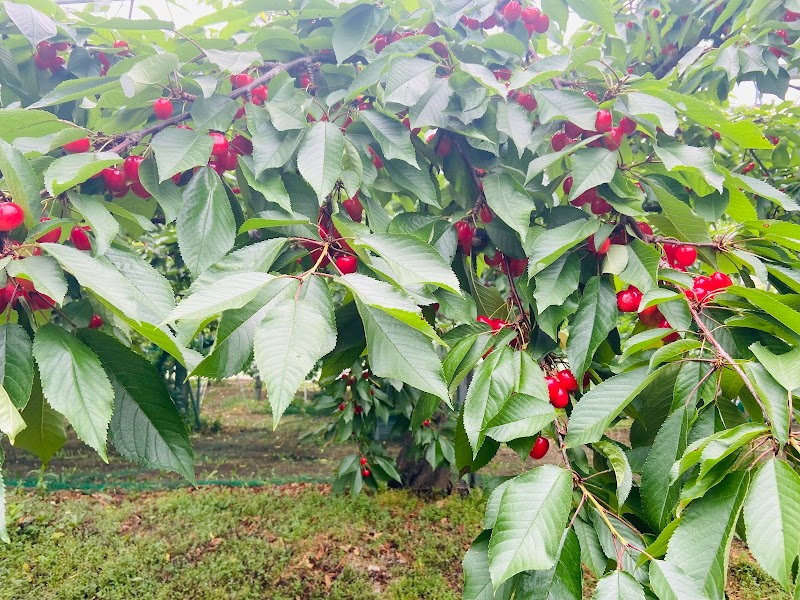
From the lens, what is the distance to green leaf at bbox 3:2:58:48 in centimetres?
106

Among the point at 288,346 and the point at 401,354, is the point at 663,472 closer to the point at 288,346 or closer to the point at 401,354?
the point at 401,354

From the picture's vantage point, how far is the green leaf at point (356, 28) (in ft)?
3.96

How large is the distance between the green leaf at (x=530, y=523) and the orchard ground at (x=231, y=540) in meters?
2.61

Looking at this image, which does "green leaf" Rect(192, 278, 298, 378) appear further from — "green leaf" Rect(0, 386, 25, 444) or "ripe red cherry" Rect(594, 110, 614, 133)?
"ripe red cherry" Rect(594, 110, 614, 133)

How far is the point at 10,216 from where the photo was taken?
0.74m

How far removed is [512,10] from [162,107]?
96cm

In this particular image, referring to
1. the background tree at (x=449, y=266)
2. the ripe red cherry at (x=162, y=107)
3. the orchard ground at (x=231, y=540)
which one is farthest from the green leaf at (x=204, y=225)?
the orchard ground at (x=231, y=540)

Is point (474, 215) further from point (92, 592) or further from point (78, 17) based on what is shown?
point (92, 592)

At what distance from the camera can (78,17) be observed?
4.10 feet

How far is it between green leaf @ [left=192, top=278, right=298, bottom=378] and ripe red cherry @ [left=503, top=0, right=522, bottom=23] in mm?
1146

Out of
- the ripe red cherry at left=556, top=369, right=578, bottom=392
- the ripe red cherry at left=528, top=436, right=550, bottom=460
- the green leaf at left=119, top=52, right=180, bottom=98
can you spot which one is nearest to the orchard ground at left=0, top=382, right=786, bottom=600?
the ripe red cherry at left=528, top=436, right=550, bottom=460

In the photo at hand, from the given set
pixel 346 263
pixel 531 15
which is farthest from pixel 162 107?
pixel 531 15

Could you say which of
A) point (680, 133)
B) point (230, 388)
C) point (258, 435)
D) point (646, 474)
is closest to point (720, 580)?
point (646, 474)

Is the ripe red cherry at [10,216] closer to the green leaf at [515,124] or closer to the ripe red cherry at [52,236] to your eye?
the ripe red cherry at [52,236]
